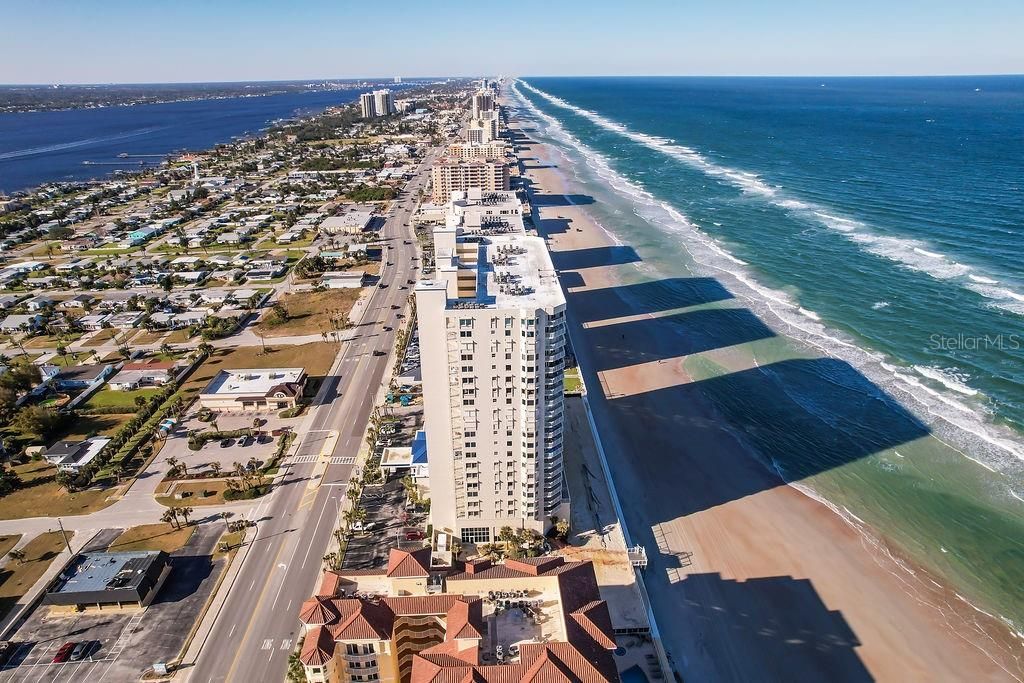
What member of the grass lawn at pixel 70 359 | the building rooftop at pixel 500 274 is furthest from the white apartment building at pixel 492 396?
the grass lawn at pixel 70 359

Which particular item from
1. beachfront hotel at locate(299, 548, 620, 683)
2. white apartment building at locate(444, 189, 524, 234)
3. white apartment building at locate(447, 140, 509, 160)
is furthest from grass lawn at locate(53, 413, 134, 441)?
white apartment building at locate(447, 140, 509, 160)

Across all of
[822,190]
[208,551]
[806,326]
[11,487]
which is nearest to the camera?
[208,551]

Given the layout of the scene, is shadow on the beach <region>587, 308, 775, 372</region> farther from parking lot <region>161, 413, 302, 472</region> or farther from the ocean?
parking lot <region>161, 413, 302, 472</region>

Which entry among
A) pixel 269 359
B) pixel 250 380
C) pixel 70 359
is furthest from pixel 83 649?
pixel 70 359

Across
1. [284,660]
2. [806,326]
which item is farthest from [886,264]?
[284,660]

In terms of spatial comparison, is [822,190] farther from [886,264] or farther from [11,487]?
[11,487]

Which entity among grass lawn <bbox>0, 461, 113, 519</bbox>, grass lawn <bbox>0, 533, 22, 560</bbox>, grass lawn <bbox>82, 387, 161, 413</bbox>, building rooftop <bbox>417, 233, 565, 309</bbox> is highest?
building rooftop <bbox>417, 233, 565, 309</bbox>
